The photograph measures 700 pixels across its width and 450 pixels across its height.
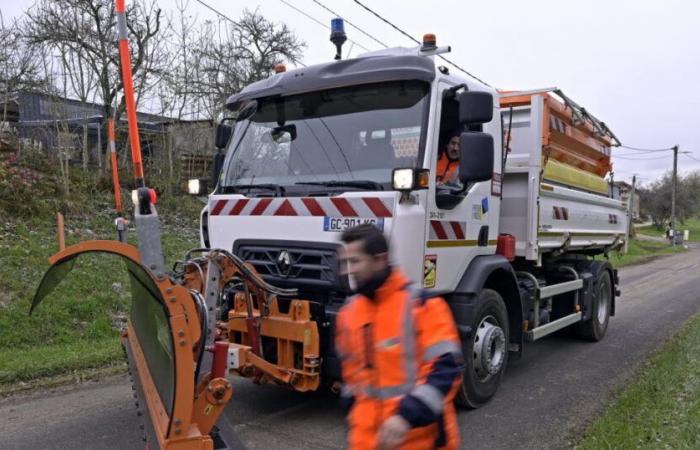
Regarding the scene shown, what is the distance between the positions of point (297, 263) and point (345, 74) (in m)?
1.49

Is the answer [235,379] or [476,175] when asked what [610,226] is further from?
[235,379]

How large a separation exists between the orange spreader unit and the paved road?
2337 mm

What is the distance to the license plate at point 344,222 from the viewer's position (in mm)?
4145

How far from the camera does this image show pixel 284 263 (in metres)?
4.49

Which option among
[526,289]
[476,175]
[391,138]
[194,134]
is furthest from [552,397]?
[194,134]

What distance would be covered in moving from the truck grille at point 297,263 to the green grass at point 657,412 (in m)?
2.14

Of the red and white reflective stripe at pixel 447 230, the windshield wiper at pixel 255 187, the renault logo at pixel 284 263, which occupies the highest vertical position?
the windshield wiper at pixel 255 187

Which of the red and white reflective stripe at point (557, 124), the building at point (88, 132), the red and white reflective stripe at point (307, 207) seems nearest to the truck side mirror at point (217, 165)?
the red and white reflective stripe at point (307, 207)

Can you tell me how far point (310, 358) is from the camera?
13.6ft

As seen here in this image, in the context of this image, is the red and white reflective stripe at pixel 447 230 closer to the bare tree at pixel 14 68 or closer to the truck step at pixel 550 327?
the truck step at pixel 550 327

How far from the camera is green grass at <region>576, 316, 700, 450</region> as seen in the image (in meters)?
4.09

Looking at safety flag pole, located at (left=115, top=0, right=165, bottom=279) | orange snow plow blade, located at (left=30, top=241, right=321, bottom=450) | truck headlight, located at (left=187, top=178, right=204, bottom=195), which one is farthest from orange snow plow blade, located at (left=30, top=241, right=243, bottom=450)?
truck headlight, located at (left=187, top=178, right=204, bottom=195)

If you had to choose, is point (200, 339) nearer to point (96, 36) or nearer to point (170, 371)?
point (170, 371)

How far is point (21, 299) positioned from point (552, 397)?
21.9 ft
